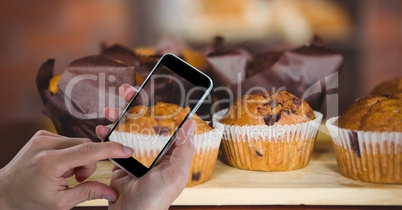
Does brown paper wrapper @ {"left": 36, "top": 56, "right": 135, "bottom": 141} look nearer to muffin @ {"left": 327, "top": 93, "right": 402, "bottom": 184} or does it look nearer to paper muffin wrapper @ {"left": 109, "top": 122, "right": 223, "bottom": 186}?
paper muffin wrapper @ {"left": 109, "top": 122, "right": 223, "bottom": 186}

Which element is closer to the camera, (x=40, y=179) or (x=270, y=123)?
(x=40, y=179)

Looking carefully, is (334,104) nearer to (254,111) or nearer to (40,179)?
(254,111)

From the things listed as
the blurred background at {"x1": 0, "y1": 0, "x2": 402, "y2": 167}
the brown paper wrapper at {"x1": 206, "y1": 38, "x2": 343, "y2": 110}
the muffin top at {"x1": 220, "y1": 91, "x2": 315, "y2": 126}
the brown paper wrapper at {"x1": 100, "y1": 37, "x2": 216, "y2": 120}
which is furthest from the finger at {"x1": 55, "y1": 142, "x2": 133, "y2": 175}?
the blurred background at {"x1": 0, "y1": 0, "x2": 402, "y2": 167}

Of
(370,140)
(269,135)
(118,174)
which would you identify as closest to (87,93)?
(118,174)

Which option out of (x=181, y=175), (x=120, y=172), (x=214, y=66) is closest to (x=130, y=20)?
(x=214, y=66)

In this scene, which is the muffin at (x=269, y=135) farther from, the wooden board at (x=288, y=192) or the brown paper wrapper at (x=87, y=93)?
the brown paper wrapper at (x=87, y=93)

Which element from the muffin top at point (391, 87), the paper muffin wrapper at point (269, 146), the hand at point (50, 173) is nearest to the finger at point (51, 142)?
the hand at point (50, 173)
